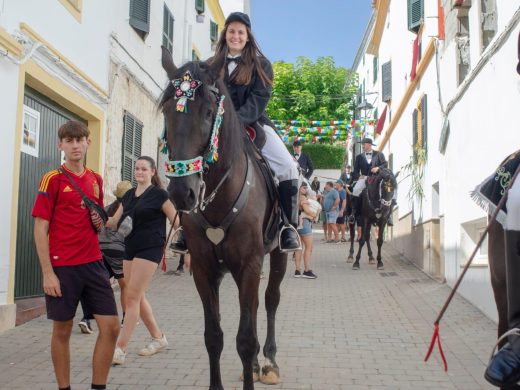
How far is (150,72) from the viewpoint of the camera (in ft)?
47.5

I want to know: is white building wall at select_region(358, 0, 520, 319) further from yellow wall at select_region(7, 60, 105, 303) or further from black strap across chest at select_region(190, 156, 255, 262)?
yellow wall at select_region(7, 60, 105, 303)

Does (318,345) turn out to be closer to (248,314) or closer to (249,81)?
(248,314)

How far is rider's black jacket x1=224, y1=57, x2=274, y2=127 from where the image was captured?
16.6ft

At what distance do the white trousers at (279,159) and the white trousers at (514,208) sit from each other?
8.44 ft

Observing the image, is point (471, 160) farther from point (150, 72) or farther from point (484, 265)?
point (150, 72)

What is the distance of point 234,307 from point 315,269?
5.25 m

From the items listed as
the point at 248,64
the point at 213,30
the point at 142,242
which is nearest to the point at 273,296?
the point at 142,242

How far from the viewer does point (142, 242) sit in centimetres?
618

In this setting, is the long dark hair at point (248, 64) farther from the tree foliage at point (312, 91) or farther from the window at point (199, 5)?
the tree foliage at point (312, 91)

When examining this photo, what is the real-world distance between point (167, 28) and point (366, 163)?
6.21 meters

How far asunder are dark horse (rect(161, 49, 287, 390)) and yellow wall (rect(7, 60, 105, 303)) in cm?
380

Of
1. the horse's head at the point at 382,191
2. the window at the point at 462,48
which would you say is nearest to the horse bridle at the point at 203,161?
the window at the point at 462,48

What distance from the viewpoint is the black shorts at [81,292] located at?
4.30 m

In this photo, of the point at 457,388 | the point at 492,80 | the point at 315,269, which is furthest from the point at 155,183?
the point at 315,269
